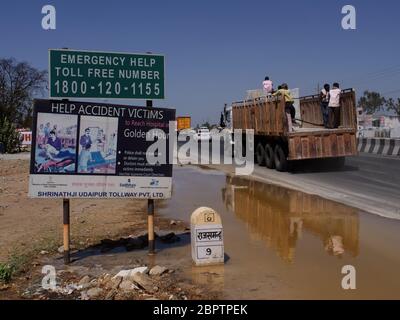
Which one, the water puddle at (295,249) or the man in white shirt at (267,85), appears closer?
the water puddle at (295,249)

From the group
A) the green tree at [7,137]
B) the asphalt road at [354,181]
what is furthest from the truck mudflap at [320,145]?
the green tree at [7,137]

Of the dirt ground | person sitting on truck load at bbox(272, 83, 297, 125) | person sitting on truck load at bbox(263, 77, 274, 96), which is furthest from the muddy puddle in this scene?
person sitting on truck load at bbox(263, 77, 274, 96)

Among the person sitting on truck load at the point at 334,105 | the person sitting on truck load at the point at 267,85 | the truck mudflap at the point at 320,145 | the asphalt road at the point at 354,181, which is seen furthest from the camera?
the person sitting on truck load at the point at 267,85

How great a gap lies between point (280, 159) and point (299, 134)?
64.1 inches

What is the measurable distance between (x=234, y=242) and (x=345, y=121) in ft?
37.2

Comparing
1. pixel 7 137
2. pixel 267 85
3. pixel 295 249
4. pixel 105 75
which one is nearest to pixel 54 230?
pixel 105 75

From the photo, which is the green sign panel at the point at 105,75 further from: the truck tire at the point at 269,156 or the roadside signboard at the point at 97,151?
the truck tire at the point at 269,156

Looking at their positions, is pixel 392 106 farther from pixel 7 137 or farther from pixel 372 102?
pixel 7 137

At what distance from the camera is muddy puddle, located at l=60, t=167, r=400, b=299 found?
19.4 feet

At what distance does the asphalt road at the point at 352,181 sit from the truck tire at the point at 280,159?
0.24 m

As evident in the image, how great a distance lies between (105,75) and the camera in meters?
7.29

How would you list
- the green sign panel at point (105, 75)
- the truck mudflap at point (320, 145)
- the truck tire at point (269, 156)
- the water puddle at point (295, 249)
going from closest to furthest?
the water puddle at point (295, 249) < the green sign panel at point (105, 75) < the truck mudflap at point (320, 145) < the truck tire at point (269, 156)

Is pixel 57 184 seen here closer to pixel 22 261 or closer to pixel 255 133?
pixel 22 261

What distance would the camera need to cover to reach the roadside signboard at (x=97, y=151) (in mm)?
7094
